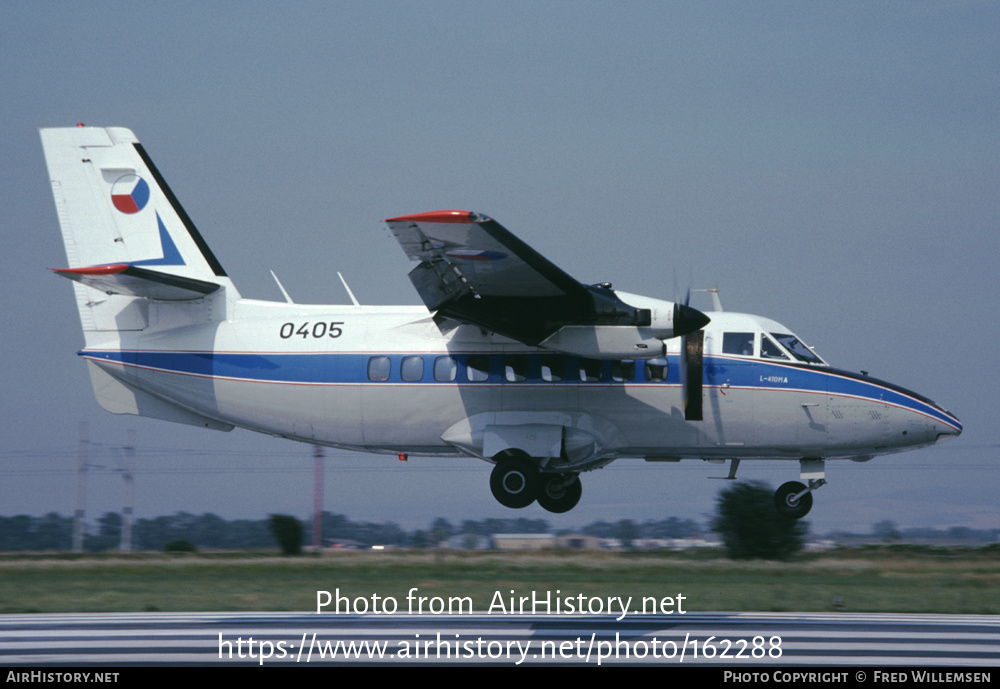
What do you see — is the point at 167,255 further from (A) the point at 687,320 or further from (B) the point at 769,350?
(B) the point at 769,350

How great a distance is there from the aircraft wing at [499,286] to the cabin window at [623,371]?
4.57 ft

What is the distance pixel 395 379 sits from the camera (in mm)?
17922

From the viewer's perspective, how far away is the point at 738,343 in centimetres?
1772

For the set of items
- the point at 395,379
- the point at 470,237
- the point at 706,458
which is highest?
the point at 470,237

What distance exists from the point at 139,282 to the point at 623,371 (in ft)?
27.4

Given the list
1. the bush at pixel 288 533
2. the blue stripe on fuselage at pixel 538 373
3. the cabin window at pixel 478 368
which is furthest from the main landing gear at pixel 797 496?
the bush at pixel 288 533

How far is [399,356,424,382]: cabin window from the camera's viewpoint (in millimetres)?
17875

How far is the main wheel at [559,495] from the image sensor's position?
62.6 ft

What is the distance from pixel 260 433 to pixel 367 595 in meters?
Answer: 3.88

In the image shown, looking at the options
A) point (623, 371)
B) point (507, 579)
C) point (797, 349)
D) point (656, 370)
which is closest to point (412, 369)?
point (623, 371)
